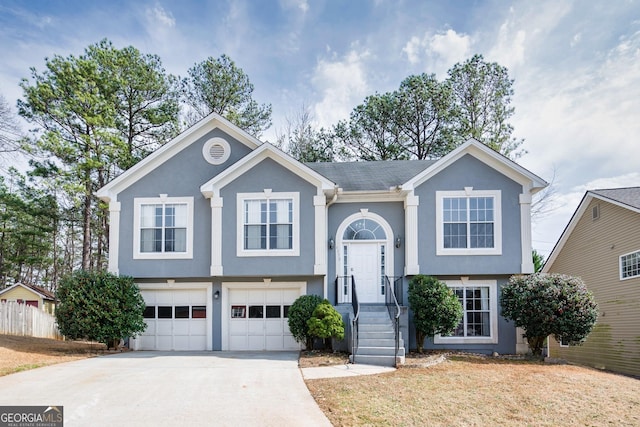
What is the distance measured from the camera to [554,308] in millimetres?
13422

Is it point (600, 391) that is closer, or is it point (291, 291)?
point (600, 391)

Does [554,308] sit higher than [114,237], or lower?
lower

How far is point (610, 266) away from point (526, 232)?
4.50m

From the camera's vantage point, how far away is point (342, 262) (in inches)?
637

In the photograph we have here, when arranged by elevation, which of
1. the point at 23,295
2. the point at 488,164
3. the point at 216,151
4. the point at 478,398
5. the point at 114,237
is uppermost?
the point at 216,151

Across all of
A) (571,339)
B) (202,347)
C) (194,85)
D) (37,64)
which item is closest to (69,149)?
(37,64)

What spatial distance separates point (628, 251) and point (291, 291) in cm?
1087

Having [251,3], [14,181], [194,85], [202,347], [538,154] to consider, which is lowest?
[202,347]

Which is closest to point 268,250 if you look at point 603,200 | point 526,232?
point 526,232

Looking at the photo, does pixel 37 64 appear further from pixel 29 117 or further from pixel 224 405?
pixel 224 405

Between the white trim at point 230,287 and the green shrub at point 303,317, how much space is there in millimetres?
1283

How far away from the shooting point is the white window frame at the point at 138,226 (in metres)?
15.9

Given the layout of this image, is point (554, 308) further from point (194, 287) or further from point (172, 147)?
point (172, 147)

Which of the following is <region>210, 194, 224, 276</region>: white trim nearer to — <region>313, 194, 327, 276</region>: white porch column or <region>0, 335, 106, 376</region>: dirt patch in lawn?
<region>313, 194, 327, 276</region>: white porch column
